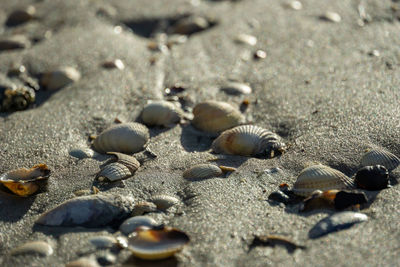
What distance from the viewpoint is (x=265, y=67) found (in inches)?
158

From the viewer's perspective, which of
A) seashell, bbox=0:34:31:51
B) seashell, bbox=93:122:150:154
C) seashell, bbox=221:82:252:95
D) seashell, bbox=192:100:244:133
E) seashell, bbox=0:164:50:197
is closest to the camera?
seashell, bbox=0:164:50:197

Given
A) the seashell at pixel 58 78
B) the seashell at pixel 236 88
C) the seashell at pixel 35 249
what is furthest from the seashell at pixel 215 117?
the seashell at pixel 35 249

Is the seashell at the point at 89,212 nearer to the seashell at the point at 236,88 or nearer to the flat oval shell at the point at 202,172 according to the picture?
the flat oval shell at the point at 202,172

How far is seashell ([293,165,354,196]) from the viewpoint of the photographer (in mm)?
2477

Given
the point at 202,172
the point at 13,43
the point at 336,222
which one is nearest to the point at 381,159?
the point at 336,222

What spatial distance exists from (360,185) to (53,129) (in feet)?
6.05

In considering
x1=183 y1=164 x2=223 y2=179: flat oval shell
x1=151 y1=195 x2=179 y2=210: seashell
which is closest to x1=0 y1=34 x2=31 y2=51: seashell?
x1=183 y1=164 x2=223 y2=179: flat oval shell

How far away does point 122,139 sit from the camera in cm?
302

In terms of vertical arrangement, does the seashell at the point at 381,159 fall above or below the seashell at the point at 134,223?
above

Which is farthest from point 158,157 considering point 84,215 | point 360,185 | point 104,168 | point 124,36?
point 124,36

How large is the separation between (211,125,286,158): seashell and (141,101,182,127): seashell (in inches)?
17.3

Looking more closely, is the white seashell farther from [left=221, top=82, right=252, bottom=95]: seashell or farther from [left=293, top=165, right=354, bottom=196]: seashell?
[left=221, top=82, right=252, bottom=95]: seashell

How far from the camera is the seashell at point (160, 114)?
10.8 feet

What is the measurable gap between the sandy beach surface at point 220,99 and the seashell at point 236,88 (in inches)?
2.0
